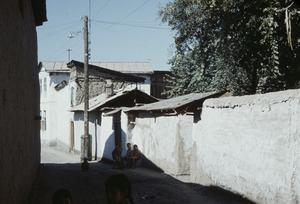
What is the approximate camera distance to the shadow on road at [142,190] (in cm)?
973

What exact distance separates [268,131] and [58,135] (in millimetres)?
29274

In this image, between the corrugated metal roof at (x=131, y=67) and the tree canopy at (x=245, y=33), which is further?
the corrugated metal roof at (x=131, y=67)

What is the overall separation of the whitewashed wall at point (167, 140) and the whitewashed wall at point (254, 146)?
2.11 metres

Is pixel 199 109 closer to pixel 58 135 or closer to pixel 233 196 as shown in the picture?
pixel 233 196

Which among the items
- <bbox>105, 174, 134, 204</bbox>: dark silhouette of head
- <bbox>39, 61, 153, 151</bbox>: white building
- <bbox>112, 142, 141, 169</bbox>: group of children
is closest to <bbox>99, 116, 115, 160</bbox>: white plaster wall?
<bbox>112, 142, 141, 169</bbox>: group of children

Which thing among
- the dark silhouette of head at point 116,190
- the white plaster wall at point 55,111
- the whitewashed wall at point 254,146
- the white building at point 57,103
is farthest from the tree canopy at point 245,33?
the white plaster wall at point 55,111

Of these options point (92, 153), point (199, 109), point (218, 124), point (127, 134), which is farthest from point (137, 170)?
point (92, 153)

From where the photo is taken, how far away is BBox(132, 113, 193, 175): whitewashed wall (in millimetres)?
13859

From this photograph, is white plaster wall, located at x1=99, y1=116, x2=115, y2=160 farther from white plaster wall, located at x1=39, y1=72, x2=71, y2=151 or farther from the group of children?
white plaster wall, located at x1=39, y1=72, x2=71, y2=151

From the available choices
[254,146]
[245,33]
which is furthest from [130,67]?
[254,146]

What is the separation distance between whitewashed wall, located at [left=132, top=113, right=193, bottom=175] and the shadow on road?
2.42 feet

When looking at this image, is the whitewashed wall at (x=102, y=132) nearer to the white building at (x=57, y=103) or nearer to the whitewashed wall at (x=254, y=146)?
the white building at (x=57, y=103)

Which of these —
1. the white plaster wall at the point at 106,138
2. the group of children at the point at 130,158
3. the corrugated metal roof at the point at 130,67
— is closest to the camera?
the group of children at the point at 130,158

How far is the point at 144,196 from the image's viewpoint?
10.4 meters
